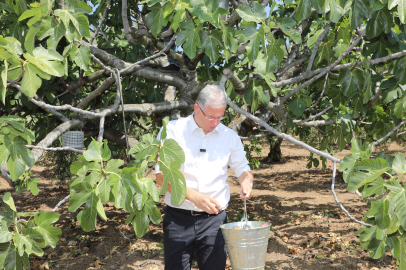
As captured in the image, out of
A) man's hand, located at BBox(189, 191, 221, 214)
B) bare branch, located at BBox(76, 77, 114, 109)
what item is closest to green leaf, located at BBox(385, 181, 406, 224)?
man's hand, located at BBox(189, 191, 221, 214)

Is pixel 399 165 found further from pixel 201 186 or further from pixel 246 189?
pixel 201 186

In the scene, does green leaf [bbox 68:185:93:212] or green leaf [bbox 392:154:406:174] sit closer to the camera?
green leaf [bbox 68:185:93:212]

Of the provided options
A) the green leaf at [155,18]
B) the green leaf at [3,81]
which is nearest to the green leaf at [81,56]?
the green leaf at [155,18]

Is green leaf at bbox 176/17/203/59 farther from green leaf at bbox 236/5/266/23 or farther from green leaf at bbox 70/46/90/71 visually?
green leaf at bbox 70/46/90/71

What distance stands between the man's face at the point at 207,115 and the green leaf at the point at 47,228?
1.10 meters

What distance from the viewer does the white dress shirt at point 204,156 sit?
93.0 inches

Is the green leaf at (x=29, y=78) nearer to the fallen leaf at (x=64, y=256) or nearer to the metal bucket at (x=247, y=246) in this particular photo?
the metal bucket at (x=247, y=246)

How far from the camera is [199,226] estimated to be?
7.86ft

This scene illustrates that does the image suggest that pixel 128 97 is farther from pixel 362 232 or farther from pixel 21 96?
pixel 362 232

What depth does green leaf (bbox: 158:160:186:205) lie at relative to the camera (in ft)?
5.88

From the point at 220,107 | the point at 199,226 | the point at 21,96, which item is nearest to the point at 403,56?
the point at 220,107

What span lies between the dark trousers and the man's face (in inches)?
23.9

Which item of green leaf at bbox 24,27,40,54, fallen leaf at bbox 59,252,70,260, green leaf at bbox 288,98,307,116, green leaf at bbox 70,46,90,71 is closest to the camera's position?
green leaf at bbox 24,27,40,54

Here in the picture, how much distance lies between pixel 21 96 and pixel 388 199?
366cm
